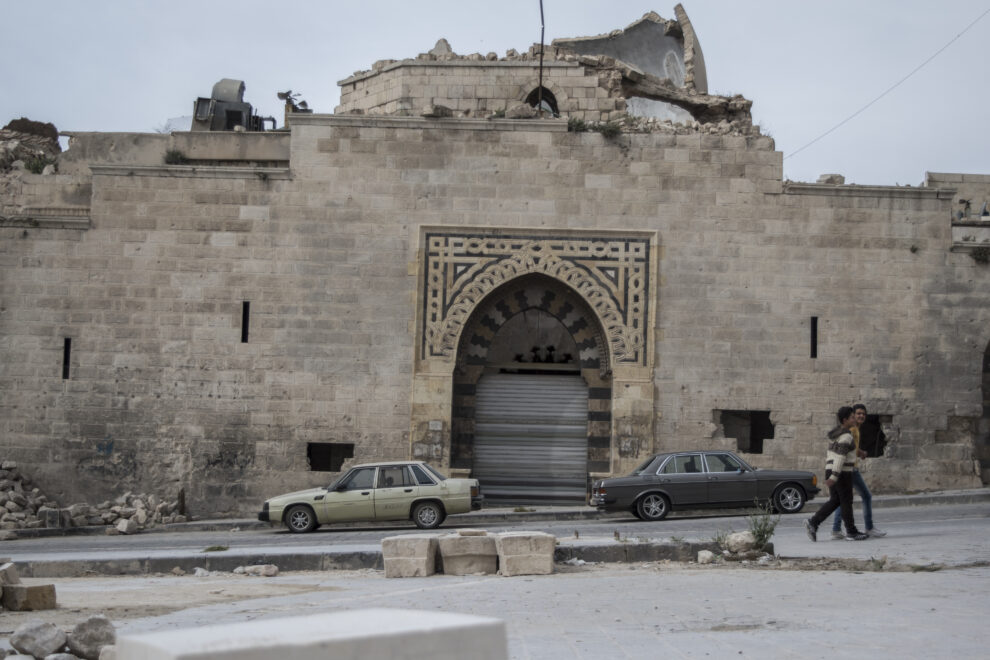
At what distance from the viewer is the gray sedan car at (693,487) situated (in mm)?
16328

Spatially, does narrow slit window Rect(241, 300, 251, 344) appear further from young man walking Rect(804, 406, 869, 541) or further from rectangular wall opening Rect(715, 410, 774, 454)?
young man walking Rect(804, 406, 869, 541)

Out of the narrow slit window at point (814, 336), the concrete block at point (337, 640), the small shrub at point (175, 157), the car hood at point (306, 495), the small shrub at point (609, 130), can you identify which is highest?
the small shrub at point (609, 130)

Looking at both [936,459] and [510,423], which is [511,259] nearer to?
[510,423]

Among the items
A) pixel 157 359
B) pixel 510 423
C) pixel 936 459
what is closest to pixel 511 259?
pixel 510 423

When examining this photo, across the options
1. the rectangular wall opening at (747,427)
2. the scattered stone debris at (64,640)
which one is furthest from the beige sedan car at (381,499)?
the scattered stone debris at (64,640)

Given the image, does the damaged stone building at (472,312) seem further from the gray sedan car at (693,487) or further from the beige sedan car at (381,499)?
the beige sedan car at (381,499)

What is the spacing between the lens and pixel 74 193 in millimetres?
21109

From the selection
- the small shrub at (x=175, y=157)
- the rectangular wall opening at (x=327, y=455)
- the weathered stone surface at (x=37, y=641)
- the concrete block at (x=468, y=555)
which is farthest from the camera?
the small shrub at (x=175, y=157)

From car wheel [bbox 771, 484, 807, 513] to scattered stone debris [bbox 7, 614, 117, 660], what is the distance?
11906 millimetres

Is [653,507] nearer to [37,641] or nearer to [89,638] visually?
[89,638]

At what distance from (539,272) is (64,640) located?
1346 cm

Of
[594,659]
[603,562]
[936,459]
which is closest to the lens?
[594,659]

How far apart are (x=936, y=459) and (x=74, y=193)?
15.6 m

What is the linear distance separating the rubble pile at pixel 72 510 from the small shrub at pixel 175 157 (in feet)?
19.2
